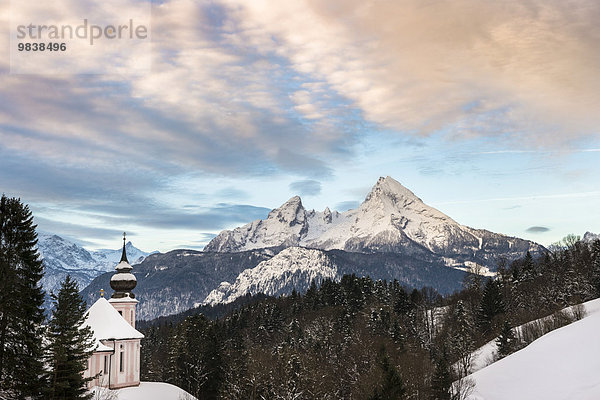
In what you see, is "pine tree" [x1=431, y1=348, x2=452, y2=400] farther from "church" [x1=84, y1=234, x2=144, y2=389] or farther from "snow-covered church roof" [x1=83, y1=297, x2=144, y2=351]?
"snow-covered church roof" [x1=83, y1=297, x2=144, y2=351]

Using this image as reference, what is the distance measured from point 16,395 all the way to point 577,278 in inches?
3688

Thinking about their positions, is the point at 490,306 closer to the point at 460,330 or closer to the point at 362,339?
the point at 460,330

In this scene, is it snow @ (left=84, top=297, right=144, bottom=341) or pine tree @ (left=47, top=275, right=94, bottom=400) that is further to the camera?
snow @ (left=84, top=297, right=144, bottom=341)

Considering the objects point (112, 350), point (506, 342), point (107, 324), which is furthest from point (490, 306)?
point (112, 350)

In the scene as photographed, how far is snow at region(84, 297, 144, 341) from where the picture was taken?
217 feet

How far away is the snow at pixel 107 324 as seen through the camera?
66250 mm

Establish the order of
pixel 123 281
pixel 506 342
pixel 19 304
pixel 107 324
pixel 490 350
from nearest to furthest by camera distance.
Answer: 1. pixel 19 304
2. pixel 107 324
3. pixel 123 281
4. pixel 506 342
5. pixel 490 350

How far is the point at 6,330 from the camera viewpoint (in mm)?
37094

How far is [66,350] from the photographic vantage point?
128 ft

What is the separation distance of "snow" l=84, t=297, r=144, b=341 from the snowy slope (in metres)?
41.1

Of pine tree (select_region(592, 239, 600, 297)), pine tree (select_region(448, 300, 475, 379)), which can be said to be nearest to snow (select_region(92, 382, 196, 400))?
pine tree (select_region(448, 300, 475, 379))

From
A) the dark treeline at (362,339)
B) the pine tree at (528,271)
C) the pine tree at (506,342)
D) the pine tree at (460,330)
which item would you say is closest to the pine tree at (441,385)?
the dark treeline at (362,339)

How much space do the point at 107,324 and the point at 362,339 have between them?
126 feet

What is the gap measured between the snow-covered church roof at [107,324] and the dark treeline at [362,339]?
14.6m
